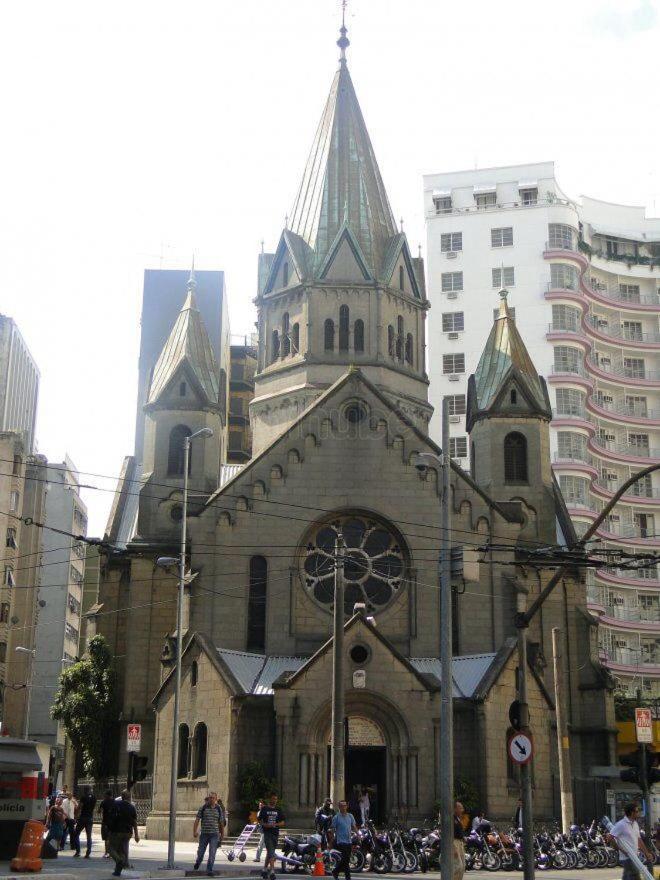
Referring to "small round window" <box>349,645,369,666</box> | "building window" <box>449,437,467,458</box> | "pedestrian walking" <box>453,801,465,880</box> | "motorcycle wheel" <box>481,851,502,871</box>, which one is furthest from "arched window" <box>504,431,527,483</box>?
"pedestrian walking" <box>453,801,465,880</box>

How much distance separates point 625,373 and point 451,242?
625 inches

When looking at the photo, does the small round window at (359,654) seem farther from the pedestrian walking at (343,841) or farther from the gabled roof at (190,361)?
the gabled roof at (190,361)

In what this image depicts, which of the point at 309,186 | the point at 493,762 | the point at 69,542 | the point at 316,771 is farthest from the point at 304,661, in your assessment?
the point at 69,542

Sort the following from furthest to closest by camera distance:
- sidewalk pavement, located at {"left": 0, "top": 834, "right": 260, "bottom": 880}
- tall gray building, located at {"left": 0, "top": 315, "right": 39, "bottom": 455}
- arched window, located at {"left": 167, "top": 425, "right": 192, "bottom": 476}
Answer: tall gray building, located at {"left": 0, "top": 315, "right": 39, "bottom": 455} < arched window, located at {"left": 167, "top": 425, "right": 192, "bottom": 476} < sidewalk pavement, located at {"left": 0, "top": 834, "right": 260, "bottom": 880}

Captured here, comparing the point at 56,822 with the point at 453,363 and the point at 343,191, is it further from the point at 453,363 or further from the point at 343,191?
the point at 453,363

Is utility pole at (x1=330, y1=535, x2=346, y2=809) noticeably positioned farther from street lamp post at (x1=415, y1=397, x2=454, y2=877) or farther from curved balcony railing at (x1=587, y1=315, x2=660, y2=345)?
curved balcony railing at (x1=587, y1=315, x2=660, y2=345)

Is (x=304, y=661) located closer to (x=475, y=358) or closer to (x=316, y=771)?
(x=316, y=771)

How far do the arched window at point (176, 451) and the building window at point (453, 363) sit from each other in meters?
34.8

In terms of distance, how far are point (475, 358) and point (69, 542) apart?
37863mm

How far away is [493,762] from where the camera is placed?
41844 mm

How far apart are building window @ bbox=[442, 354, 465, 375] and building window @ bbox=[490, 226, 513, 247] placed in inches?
338

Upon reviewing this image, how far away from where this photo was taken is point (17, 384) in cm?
10862

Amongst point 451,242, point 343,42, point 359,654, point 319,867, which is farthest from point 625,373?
point 319,867

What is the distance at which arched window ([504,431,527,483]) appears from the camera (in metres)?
51.2
